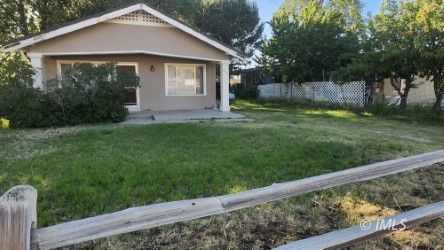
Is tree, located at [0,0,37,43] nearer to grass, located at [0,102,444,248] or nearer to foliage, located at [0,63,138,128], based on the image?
foliage, located at [0,63,138,128]

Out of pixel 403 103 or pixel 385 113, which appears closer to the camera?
pixel 385 113

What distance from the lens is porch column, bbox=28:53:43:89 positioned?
1070 cm

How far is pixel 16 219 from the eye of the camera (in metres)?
1.41

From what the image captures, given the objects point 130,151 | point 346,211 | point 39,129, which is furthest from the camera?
point 39,129

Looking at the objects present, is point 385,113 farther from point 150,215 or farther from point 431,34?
point 150,215

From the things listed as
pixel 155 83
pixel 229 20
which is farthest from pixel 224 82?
pixel 229 20

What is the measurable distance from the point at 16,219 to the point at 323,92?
18415 mm

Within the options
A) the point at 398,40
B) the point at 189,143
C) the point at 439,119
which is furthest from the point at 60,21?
the point at 439,119

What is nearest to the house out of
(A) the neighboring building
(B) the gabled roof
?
(B) the gabled roof

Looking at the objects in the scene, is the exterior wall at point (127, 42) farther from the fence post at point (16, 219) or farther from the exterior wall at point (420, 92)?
the exterior wall at point (420, 92)

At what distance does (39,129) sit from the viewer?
30.5ft

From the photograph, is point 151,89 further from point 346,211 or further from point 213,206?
point 213,206

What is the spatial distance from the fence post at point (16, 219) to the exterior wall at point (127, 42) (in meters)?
11.1

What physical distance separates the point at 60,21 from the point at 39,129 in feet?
42.6
